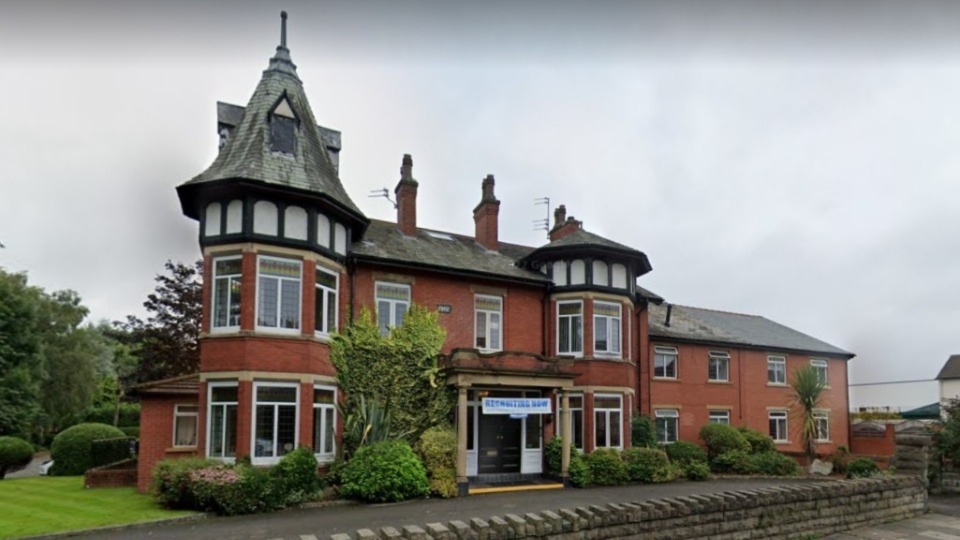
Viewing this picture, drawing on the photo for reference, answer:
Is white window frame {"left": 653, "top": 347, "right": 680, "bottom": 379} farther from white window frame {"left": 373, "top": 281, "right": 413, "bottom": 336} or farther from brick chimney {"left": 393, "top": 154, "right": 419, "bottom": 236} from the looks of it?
white window frame {"left": 373, "top": 281, "right": 413, "bottom": 336}

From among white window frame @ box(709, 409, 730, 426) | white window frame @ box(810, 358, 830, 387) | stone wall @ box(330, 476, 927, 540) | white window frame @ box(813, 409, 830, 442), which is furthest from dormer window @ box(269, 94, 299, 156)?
white window frame @ box(813, 409, 830, 442)

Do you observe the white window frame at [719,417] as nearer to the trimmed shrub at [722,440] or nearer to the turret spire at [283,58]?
the trimmed shrub at [722,440]

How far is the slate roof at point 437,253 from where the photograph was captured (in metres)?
19.4

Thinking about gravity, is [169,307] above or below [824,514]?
above

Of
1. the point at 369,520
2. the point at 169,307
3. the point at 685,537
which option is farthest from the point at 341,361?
the point at 169,307

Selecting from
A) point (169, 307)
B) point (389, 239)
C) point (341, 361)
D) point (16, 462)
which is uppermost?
point (389, 239)

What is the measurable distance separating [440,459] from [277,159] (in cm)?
939

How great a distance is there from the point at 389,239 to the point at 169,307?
14425 mm

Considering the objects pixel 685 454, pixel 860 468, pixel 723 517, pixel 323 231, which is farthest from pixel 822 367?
pixel 323 231

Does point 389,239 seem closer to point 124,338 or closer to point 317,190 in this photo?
point 317,190

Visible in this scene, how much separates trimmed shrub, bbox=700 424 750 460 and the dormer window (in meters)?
19.4

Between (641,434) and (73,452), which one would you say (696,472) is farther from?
(73,452)

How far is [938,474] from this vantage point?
17.2 metres

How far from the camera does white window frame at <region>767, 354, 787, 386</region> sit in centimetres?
2967
